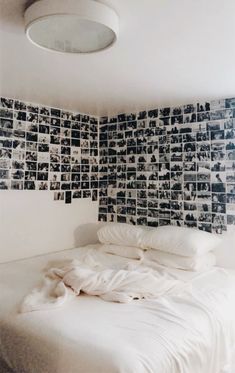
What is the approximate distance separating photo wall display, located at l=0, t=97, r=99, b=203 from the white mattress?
119cm

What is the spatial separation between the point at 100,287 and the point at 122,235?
1045mm

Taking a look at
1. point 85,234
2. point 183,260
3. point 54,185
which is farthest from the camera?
point 85,234

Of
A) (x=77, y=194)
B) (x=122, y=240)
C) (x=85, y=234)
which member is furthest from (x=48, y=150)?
(x=122, y=240)

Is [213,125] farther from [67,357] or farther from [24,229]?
[67,357]

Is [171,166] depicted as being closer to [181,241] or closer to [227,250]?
[181,241]

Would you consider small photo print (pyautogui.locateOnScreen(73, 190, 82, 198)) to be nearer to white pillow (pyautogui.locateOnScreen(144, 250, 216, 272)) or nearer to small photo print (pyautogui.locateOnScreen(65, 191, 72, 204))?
small photo print (pyautogui.locateOnScreen(65, 191, 72, 204))

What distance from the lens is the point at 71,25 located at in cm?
133

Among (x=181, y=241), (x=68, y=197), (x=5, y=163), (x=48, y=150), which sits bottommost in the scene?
(x=181, y=241)

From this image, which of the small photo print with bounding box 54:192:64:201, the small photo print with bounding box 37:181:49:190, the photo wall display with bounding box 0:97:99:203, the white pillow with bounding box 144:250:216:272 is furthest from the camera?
the small photo print with bounding box 54:192:64:201

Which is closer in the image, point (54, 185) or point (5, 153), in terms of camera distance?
point (5, 153)

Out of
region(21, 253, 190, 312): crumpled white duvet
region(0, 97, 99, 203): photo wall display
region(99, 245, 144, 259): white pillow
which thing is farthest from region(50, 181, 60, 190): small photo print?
region(21, 253, 190, 312): crumpled white duvet

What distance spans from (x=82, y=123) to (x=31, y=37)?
1870 mm

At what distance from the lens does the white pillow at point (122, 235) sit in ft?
8.95

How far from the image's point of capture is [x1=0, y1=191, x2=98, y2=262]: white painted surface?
2.67 meters
